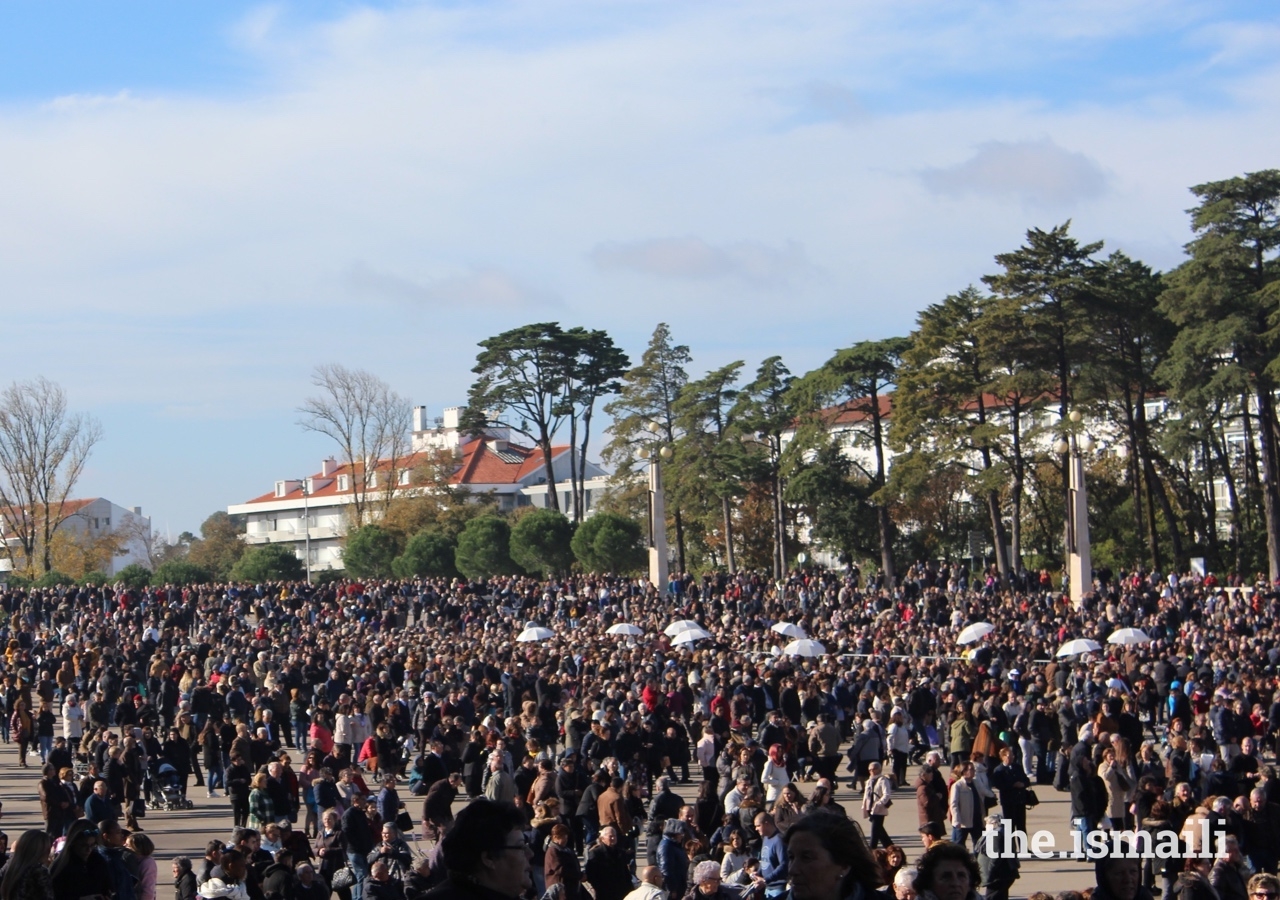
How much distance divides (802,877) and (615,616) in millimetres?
32501

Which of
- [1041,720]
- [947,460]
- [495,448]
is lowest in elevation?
[1041,720]

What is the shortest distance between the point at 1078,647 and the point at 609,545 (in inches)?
1244

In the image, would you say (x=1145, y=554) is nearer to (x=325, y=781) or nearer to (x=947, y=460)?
(x=947, y=460)

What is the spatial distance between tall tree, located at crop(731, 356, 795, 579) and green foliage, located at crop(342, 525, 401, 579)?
634 inches

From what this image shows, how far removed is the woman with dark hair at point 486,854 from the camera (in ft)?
12.1

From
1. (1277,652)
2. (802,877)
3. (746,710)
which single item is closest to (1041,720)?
(746,710)

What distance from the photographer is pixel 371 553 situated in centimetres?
6588

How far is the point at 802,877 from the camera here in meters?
4.13

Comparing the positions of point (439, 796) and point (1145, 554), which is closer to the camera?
point (439, 796)

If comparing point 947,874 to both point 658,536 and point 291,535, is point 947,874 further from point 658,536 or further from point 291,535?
point 291,535

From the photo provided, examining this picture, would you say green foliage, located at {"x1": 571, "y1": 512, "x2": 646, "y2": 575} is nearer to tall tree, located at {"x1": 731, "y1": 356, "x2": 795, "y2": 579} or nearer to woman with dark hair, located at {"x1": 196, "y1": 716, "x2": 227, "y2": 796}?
tall tree, located at {"x1": 731, "y1": 356, "x2": 795, "y2": 579}

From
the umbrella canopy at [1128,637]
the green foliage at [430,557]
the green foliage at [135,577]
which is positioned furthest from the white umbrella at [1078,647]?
the green foliage at [135,577]

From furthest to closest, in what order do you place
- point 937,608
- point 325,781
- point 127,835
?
point 937,608
point 325,781
point 127,835

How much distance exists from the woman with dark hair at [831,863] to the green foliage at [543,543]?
54.0 meters
